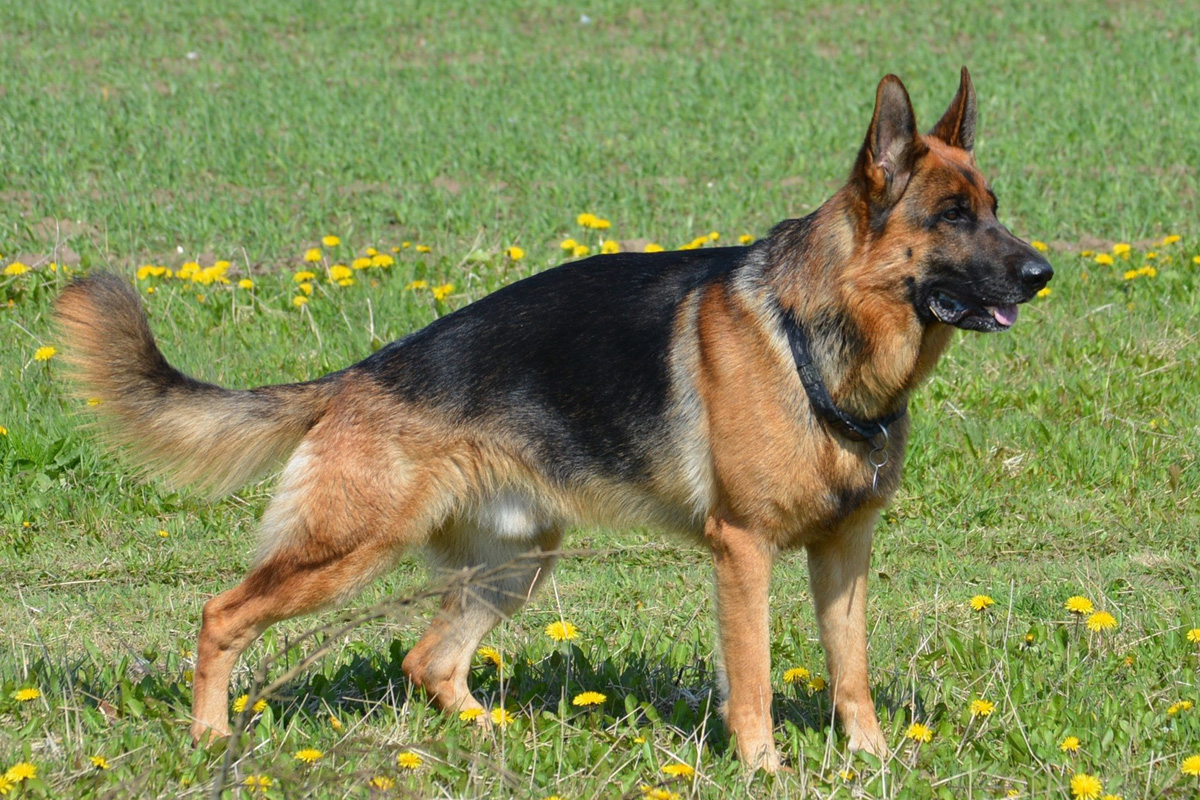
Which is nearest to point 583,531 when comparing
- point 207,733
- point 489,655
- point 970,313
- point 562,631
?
point 489,655

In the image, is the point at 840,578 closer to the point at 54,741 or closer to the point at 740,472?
the point at 740,472

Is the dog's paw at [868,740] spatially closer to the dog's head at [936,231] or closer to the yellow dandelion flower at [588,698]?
the yellow dandelion flower at [588,698]

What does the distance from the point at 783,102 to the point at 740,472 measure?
35.8 feet

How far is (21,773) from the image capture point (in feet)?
11.0

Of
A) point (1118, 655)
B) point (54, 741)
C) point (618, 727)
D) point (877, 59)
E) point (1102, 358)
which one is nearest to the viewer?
point (54, 741)

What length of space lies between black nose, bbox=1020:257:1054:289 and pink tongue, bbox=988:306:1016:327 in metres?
0.10

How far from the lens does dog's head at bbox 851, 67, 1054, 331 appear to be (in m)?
3.66

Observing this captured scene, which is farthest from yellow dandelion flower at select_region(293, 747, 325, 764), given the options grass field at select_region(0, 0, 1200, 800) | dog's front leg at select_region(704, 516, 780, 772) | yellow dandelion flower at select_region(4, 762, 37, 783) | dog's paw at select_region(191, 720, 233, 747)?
dog's front leg at select_region(704, 516, 780, 772)

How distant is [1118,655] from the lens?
173 inches

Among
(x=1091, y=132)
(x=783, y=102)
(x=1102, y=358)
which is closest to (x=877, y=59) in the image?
(x=783, y=102)

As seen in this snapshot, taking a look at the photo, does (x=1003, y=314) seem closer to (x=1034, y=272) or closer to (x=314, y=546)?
(x=1034, y=272)

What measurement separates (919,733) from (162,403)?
253 cm

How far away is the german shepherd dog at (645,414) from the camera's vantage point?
378cm

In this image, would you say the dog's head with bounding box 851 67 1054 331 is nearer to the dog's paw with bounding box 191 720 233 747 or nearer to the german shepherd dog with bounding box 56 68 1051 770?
the german shepherd dog with bounding box 56 68 1051 770
